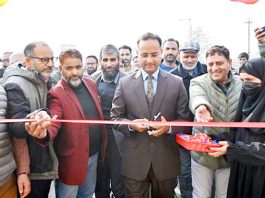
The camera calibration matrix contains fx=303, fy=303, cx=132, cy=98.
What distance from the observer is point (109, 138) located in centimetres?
411

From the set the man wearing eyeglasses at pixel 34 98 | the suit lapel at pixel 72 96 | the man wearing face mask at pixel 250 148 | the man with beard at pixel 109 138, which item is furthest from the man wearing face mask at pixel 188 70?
the man wearing eyeglasses at pixel 34 98

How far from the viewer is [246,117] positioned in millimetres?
2939

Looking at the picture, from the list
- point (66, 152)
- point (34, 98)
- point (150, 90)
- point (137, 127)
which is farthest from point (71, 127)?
point (150, 90)

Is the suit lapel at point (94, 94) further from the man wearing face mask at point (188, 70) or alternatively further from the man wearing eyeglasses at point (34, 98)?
the man wearing face mask at point (188, 70)

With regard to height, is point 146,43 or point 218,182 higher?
point 146,43

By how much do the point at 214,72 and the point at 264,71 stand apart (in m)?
0.62

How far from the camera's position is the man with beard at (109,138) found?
159 inches

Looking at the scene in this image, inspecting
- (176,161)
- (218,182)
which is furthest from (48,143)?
(218,182)

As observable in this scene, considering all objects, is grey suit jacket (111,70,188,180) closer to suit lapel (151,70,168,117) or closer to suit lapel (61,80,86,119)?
suit lapel (151,70,168,117)

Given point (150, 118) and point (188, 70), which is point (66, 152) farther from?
point (188, 70)

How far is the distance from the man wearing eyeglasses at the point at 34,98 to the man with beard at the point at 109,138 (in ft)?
3.39

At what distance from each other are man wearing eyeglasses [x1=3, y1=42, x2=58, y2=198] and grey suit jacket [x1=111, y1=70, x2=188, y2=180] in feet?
2.54

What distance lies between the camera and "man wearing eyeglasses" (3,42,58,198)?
281 cm

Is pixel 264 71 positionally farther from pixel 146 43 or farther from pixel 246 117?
pixel 146 43
